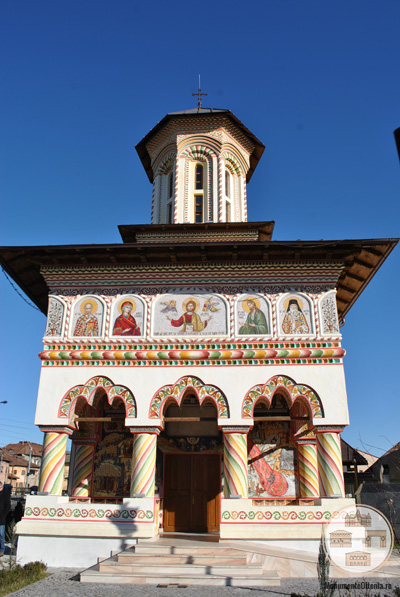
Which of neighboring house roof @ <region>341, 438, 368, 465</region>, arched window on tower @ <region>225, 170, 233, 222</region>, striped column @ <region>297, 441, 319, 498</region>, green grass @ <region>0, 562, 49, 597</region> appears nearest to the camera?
green grass @ <region>0, 562, 49, 597</region>

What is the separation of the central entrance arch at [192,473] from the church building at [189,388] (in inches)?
1.2

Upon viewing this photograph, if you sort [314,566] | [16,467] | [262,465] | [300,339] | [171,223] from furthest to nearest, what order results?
[16,467]
[171,223]
[262,465]
[300,339]
[314,566]

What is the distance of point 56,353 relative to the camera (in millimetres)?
10188

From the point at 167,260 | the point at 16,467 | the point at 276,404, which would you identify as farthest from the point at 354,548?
the point at 16,467

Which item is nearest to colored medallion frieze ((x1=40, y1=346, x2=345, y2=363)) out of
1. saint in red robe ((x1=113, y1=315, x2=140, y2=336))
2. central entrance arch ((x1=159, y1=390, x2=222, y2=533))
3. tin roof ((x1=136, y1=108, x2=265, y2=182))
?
saint in red robe ((x1=113, y1=315, x2=140, y2=336))

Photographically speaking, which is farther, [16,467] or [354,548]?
[16,467]

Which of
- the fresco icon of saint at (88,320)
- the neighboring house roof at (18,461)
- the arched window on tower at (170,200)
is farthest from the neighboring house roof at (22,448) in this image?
the fresco icon of saint at (88,320)

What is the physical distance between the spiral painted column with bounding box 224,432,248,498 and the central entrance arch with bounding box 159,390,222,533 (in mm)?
1743

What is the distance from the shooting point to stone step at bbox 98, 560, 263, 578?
722 centimetres

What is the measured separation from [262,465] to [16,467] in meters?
48.4

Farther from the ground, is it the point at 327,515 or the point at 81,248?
the point at 81,248

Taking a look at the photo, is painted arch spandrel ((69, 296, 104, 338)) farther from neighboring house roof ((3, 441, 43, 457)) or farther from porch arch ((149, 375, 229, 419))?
neighboring house roof ((3, 441, 43, 457))

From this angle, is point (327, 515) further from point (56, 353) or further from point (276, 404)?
point (56, 353)

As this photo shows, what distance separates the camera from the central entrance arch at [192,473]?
10945mm
